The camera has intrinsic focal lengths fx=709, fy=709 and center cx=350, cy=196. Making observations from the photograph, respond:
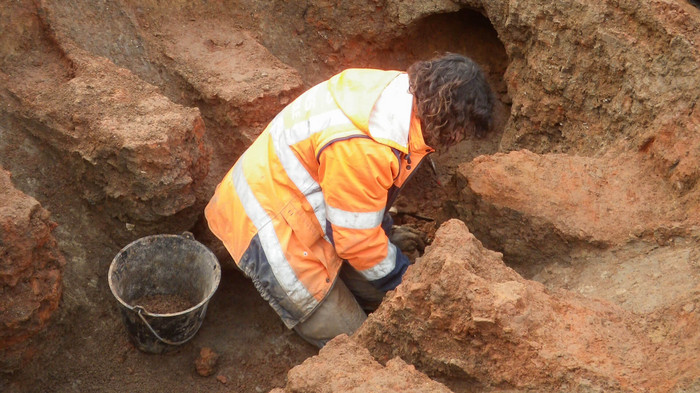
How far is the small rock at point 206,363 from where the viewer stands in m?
3.88

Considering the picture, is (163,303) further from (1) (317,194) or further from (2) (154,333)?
(1) (317,194)

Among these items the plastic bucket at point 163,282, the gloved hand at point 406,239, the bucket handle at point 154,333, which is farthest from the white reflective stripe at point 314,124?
the gloved hand at point 406,239

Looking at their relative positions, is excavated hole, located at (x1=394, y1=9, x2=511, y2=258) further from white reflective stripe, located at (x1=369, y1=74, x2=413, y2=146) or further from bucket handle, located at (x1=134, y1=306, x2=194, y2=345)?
white reflective stripe, located at (x1=369, y1=74, x2=413, y2=146)

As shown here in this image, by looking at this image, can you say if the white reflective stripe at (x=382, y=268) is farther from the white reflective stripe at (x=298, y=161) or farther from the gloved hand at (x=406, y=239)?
the gloved hand at (x=406, y=239)

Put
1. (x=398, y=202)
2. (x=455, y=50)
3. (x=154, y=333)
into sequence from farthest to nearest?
(x=455, y=50) < (x=398, y=202) < (x=154, y=333)

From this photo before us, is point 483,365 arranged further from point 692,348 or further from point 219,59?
point 219,59

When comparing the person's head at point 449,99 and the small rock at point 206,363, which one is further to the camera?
the small rock at point 206,363

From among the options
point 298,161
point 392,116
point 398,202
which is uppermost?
point 392,116

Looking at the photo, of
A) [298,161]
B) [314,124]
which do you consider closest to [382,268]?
[298,161]

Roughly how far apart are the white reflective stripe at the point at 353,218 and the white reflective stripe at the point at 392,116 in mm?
365

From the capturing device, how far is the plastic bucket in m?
3.62

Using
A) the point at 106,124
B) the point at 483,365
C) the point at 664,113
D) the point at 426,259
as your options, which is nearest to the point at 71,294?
the point at 106,124

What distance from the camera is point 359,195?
3.10 m

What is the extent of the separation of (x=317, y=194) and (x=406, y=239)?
1095 millimetres
